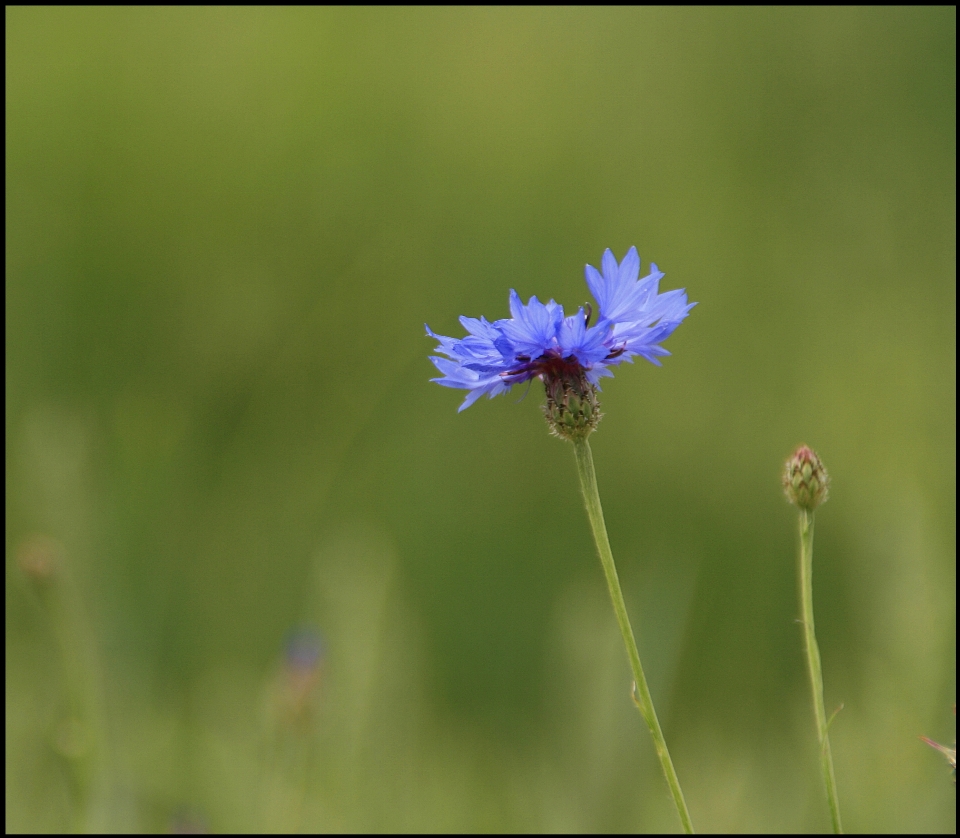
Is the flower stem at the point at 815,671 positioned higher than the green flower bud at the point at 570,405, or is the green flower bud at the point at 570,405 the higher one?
the green flower bud at the point at 570,405

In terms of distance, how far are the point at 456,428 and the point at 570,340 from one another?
1650 millimetres

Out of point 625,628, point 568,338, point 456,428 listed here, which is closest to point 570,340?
point 568,338

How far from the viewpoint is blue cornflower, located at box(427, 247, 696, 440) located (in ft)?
1.71

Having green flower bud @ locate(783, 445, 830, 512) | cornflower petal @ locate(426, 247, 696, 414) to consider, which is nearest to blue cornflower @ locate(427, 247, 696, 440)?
cornflower petal @ locate(426, 247, 696, 414)

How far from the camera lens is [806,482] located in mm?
560

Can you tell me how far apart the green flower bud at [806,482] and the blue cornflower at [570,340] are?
106 mm

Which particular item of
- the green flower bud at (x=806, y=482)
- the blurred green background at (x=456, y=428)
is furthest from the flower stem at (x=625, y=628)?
the blurred green background at (x=456, y=428)

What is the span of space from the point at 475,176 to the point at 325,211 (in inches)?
16.7

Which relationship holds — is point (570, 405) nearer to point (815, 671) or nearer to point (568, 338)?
point (568, 338)

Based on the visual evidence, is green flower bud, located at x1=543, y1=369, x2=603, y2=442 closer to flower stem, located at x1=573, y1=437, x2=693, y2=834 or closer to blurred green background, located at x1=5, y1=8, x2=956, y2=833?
flower stem, located at x1=573, y1=437, x2=693, y2=834

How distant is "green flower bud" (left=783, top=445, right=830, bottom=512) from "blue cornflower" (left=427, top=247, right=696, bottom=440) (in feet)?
0.35

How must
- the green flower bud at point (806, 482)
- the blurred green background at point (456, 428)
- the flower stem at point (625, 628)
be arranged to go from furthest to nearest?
the blurred green background at point (456, 428)
the green flower bud at point (806, 482)
the flower stem at point (625, 628)

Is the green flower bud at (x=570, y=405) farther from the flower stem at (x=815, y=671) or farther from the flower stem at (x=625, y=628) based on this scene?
the flower stem at (x=815, y=671)

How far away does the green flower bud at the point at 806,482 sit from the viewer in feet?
1.82
